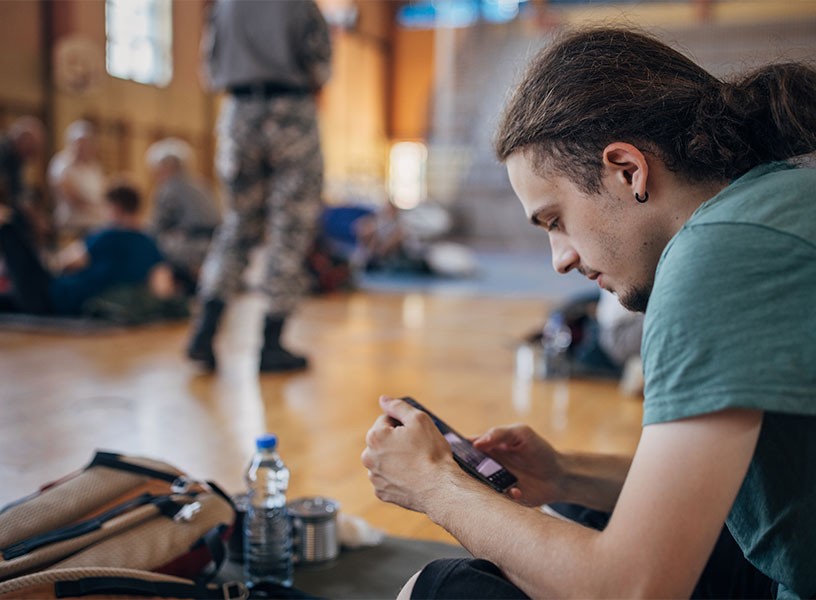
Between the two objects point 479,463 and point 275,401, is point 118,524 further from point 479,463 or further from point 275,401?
point 275,401

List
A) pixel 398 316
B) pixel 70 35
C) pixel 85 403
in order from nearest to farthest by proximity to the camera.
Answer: pixel 85 403 → pixel 398 316 → pixel 70 35

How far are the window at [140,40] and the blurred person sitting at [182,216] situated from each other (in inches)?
160

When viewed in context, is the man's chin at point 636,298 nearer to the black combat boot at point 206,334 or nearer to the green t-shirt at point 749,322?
the green t-shirt at point 749,322

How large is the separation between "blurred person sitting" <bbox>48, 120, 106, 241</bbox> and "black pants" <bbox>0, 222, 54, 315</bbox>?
2.22 m

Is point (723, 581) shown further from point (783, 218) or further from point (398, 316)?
point (398, 316)

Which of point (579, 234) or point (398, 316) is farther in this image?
point (398, 316)

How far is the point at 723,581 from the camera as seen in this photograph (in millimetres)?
1123

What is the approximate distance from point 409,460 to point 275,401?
6.48ft

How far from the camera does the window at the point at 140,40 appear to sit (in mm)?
9508

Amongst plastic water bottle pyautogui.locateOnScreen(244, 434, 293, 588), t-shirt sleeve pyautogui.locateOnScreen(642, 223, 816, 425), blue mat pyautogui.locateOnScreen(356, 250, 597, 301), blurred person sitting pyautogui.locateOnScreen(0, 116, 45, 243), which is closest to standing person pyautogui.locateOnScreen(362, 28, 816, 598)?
t-shirt sleeve pyautogui.locateOnScreen(642, 223, 816, 425)

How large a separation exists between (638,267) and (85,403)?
230 cm

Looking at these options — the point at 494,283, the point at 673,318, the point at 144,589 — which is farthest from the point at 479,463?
the point at 494,283

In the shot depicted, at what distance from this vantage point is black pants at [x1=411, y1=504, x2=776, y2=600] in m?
0.84

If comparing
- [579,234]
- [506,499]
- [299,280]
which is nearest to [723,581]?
[506,499]
